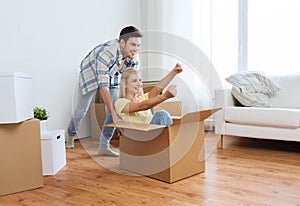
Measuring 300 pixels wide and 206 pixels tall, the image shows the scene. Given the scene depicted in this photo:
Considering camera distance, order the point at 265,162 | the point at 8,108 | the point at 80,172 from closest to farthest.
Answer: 1. the point at 8,108
2. the point at 80,172
3. the point at 265,162

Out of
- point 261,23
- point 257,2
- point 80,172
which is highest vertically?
point 257,2

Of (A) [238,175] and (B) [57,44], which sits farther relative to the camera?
(B) [57,44]

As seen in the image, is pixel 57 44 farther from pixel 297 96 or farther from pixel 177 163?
pixel 297 96

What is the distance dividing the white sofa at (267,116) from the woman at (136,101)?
2.85 ft

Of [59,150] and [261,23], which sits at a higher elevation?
[261,23]

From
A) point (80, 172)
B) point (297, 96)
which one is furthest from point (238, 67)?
point (80, 172)

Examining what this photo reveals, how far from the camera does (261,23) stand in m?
2.97

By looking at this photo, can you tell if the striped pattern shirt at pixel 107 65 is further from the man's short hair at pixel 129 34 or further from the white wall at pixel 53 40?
the white wall at pixel 53 40

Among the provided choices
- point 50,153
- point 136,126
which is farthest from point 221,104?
point 50,153

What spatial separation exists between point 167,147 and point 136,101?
29cm

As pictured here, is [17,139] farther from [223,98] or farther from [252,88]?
[252,88]

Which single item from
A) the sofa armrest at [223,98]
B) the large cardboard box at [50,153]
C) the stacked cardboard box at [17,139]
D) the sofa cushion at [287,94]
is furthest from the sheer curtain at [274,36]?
the stacked cardboard box at [17,139]

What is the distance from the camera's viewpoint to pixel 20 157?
1476 mm

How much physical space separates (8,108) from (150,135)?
70cm
